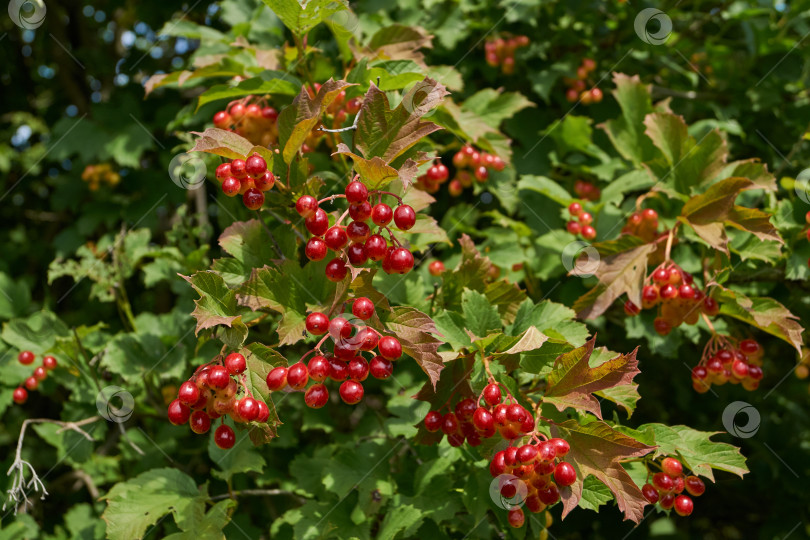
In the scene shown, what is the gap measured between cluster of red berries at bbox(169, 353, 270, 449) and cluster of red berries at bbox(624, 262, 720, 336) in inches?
47.5

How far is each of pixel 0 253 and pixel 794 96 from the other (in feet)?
13.1

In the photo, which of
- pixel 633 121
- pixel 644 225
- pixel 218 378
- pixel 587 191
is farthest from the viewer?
pixel 587 191

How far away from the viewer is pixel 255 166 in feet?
4.63

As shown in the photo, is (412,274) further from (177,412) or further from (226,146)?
(177,412)

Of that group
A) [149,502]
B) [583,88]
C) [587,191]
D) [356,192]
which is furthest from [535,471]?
[583,88]

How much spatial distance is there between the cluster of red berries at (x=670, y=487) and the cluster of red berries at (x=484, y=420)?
1.52 feet

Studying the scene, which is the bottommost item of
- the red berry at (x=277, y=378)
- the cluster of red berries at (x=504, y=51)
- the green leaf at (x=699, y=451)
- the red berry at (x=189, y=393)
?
the red berry at (x=189, y=393)

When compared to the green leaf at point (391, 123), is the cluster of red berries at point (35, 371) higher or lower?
lower

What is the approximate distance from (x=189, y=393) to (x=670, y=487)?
125 centimetres

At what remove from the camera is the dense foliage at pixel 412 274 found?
4.65 ft

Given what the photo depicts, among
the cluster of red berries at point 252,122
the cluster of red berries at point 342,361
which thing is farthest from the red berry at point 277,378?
the cluster of red berries at point 252,122

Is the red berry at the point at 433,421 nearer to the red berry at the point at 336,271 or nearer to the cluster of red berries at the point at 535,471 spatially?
the cluster of red berries at the point at 535,471

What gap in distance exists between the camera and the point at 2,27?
3588mm

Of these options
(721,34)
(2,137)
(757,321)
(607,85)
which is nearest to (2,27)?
(2,137)
